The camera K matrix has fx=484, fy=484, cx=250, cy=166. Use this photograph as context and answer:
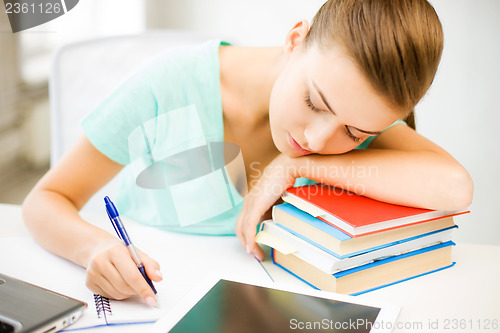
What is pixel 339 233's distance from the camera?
62 cm

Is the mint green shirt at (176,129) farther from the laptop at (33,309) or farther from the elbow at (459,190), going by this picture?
the laptop at (33,309)

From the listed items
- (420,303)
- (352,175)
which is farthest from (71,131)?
(420,303)

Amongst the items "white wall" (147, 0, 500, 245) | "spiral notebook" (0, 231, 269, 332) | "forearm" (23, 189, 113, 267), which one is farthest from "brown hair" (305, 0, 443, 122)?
"white wall" (147, 0, 500, 245)

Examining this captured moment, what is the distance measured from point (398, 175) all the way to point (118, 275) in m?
0.43

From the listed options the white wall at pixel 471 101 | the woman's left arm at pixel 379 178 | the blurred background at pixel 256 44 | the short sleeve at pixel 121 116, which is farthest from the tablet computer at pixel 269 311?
the white wall at pixel 471 101

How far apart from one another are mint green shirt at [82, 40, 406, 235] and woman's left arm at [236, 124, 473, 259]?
0.10m

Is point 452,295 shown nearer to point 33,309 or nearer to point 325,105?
point 325,105

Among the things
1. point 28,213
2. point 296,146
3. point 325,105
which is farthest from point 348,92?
point 28,213

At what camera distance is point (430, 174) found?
0.73 metres

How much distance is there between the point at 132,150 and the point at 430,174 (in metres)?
0.53

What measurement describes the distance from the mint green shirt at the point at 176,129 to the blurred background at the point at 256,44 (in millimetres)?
411

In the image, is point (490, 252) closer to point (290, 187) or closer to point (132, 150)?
point (290, 187)

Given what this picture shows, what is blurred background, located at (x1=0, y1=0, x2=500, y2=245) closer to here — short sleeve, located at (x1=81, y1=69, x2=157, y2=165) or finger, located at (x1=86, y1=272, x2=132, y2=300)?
short sleeve, located at (x1=81, y1=69, x2=157, y2=165)

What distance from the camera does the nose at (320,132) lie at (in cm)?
66
